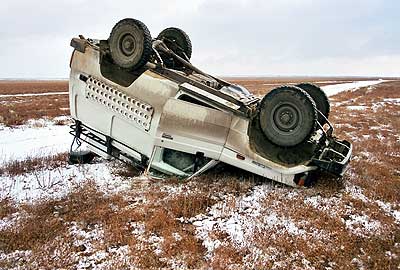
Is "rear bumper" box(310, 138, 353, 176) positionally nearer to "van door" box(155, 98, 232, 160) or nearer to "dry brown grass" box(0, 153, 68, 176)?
"van door" box(155, 98, 232, 160)

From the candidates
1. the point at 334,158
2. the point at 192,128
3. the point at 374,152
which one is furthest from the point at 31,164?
the point at 374,152

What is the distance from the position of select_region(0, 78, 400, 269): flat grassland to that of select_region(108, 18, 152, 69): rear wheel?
1987 mm

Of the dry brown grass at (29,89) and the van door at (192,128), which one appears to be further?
the dry brown grass at (29,89)

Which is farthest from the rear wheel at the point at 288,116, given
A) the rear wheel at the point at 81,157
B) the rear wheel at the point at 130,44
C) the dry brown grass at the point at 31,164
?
the dry brown grass at the point at 31,164

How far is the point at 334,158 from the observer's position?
211 inches

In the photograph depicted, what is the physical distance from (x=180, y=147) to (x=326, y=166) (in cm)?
222

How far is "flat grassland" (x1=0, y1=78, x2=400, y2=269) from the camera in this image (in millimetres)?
3439

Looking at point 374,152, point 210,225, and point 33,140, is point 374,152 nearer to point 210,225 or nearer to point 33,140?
point 210,225

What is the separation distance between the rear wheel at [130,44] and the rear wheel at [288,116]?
2.08 metres

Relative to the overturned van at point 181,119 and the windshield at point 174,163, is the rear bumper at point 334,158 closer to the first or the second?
the overturned van at point 181,119

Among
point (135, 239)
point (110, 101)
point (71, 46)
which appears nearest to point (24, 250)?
point (135, 239)

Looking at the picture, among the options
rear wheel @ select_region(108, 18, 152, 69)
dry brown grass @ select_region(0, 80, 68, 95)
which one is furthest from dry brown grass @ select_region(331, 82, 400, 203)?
dry brown grass @ select_region(0, 80, 68, 95)

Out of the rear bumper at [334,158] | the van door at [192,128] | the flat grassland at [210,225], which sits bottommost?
the flat grassland at [210,225]

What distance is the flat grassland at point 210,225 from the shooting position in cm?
344
